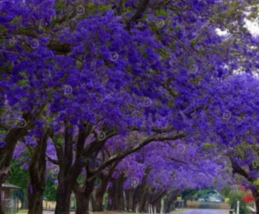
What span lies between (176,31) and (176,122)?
2.75 meters

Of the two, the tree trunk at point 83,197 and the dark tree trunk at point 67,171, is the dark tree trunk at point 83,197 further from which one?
the dark tree trunk at point 67,171

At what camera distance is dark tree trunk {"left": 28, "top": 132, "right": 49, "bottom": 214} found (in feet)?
85.0

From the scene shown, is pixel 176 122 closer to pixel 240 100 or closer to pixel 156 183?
pixel 240 100

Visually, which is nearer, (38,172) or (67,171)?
(38,172)

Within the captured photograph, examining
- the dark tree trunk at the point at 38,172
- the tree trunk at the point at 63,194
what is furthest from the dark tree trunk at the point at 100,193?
the dark tree trunk at the point at 38,172

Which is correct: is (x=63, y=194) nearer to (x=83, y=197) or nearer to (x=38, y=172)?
(x=38, y=172)

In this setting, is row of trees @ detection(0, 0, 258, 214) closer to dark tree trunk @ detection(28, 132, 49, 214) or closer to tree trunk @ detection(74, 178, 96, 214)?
dark tree trunk @ detection(28, 132, 49, 214)

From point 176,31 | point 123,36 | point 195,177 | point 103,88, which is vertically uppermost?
point 195,177

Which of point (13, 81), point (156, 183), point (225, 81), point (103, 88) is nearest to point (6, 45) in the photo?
point (13, 81)

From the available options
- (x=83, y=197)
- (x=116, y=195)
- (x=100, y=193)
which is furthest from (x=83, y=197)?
(x=116, y=195)

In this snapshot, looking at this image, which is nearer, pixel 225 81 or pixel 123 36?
pixel 123 36

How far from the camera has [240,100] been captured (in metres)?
18.5

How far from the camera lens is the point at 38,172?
26.8 meters

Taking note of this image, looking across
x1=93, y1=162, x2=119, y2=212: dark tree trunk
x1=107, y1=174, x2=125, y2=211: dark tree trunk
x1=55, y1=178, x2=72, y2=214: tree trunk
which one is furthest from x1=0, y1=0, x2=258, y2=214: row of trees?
x1=107, y1=174, x2=125, y2=211: dark tree trunk
